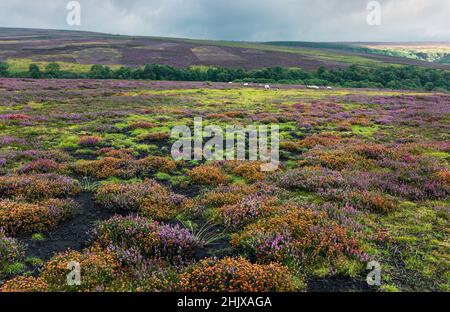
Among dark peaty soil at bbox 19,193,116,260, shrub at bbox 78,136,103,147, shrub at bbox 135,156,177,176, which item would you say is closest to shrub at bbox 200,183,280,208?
dark peaty soil at bbox 19,193,116,260

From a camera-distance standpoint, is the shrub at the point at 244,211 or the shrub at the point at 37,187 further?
the shrub at the point at 37,187

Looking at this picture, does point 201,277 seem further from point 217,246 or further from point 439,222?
point 439,222

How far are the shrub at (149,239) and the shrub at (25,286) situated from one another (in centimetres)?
171

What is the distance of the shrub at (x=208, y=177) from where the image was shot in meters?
12.7

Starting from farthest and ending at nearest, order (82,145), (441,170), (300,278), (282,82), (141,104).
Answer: (282,82) < (141,104) < (82,145) < (441,170) < (300,278)

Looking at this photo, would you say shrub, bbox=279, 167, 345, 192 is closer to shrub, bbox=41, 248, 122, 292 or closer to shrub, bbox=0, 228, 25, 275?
shrub, bbox=41, 248, 122, 292

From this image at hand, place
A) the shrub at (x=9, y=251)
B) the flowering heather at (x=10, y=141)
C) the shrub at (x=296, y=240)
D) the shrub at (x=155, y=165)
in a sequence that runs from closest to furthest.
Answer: the shrub at (x=9, y=251)
the shrub at (x=296, y=240)
the shrub at (x=155, y=165)
the flowering heather at (x=10, y=141)

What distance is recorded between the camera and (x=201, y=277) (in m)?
6.13

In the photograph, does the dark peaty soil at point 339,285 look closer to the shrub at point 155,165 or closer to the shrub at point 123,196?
the shrub at point 123,196

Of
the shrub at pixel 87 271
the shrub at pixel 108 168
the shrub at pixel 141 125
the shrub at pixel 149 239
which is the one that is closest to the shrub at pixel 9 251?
the shrub at pixel 87 271

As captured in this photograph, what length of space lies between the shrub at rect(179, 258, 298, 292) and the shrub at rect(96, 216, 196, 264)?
0.89m

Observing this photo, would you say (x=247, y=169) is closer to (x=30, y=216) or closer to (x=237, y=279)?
(x=237, y=279)
